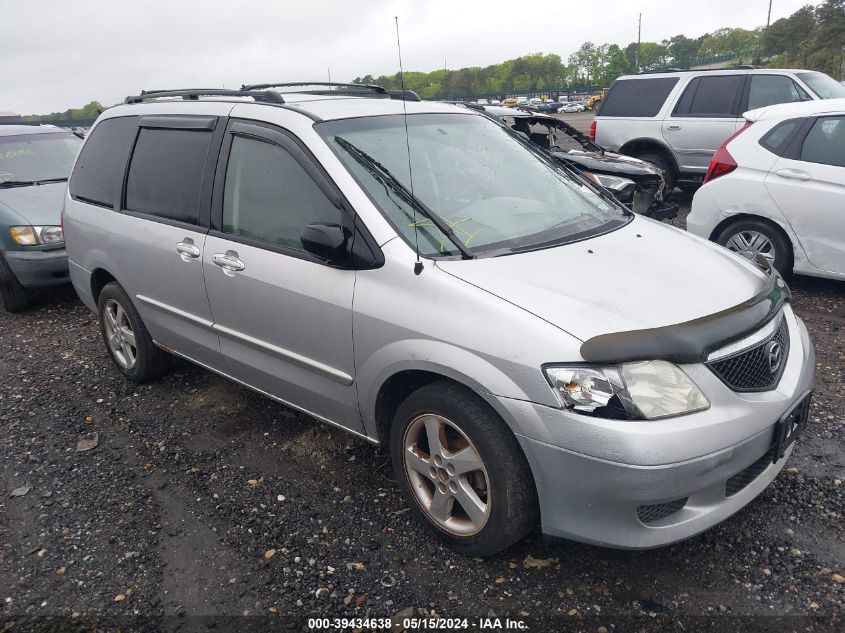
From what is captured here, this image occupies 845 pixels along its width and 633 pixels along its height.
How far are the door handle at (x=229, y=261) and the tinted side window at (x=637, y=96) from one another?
8067mm

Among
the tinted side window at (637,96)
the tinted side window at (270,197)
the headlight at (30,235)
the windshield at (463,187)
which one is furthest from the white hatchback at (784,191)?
the headlight at (30,235)

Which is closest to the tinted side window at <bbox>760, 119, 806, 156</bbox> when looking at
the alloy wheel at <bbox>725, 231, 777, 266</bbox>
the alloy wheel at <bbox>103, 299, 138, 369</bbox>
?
the alloy wheel at <bbox>725, 231, 777, 266</bbox>

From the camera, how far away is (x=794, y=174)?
213 inches

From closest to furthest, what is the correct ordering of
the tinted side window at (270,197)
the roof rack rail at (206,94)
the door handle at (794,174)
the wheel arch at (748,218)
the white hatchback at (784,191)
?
1. the tinted side window at (270,197)
2. the roof rack rail at (206,94)
3. the white hatchback at (784,191)
4. the door handle at (794,174)
5. the wheel arch at (748,218)

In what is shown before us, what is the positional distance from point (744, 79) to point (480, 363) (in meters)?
8.54

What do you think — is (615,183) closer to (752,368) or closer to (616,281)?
(616,281)

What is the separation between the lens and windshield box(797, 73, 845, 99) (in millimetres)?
8758

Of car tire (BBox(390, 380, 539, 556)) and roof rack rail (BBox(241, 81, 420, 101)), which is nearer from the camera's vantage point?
car tire (BBox(390, 380, 539, 556))

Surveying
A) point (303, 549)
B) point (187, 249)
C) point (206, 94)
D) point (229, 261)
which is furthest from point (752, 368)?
point (206, 94)

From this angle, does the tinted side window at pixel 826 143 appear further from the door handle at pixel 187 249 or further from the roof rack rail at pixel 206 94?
the door handle at pixel 187 249

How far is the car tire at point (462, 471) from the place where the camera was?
2459 mm

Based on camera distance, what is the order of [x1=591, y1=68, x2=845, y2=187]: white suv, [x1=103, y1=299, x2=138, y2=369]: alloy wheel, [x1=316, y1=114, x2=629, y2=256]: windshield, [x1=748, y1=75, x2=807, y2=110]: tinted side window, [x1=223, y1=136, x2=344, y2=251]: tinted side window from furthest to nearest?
[x1=591, y1=68, x2=845, y2=187]: white suv < [x1=748, y1=75, x2=807, y2=110]: tinted side window < [x1=103, y1=299, x2=138, y2=369]: alloy wheel < [x1=223, y1=136, x2=344, y2=251]: tinted side window < [x1=316, y1=114, x2=629, y2=256]: windshield

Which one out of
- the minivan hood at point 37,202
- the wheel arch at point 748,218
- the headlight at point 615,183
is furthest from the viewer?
the headlight at point 615,183

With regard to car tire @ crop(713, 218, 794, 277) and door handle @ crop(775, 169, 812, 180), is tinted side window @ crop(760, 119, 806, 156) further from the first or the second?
car tire @ crop(713, 218, 794, 277)
